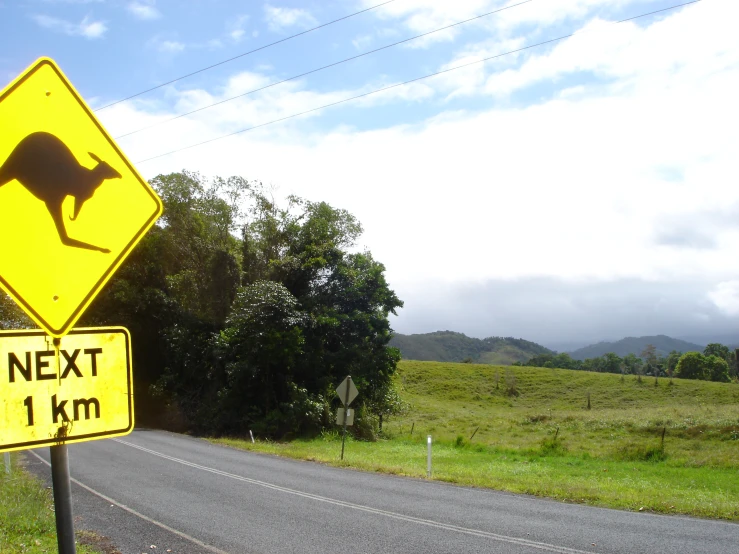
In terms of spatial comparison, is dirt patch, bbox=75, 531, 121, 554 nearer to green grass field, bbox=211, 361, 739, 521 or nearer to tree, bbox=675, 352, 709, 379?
green grass field, bbox=211, 361, 739, 521

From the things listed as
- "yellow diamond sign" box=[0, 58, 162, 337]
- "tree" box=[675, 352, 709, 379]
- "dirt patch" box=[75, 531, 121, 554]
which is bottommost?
"tree" box=[675, 352, 709, 379]

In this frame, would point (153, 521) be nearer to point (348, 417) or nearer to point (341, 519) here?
point (341, 519)

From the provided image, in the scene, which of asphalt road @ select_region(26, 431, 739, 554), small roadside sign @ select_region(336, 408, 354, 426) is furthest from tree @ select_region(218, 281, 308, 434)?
asphalt road @ select_region(26, 431, 739, 554)

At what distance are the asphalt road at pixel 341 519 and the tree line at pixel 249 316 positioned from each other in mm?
13635

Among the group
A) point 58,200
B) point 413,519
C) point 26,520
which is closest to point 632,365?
point 413,519

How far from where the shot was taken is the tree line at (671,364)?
85.2 meters

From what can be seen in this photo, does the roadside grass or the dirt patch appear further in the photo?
the dirt patch

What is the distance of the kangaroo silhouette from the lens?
2139mm

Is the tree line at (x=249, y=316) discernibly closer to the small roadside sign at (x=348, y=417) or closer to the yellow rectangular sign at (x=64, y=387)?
the small roadside sign at (x=348, y=417)

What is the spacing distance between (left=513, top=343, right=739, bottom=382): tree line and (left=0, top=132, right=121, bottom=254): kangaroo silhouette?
259 feet

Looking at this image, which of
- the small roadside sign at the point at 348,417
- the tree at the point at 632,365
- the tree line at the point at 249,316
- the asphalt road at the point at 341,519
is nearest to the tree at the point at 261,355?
the tree line at the point at 249,316

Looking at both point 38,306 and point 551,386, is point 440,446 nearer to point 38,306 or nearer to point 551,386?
point 38,306

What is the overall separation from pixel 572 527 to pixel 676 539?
155 cm

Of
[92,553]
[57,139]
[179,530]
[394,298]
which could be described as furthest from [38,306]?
[394,298]
